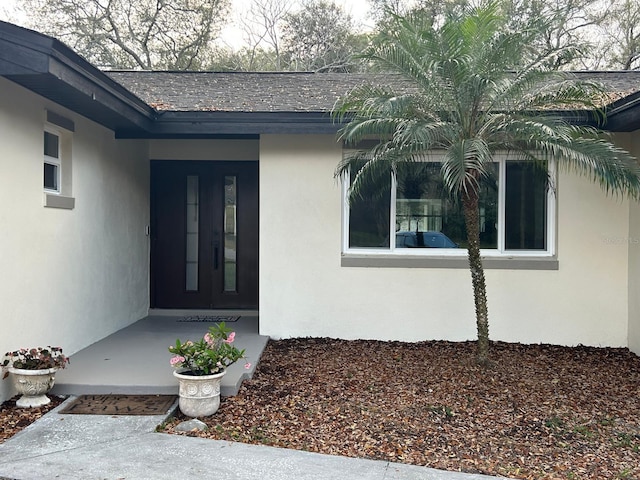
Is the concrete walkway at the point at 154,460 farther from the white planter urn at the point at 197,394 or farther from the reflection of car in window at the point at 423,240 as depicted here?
the reflection of car in window at the point at 423,240

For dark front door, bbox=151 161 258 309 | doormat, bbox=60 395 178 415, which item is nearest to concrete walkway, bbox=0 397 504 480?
doormat, bbox=60 395 178 415

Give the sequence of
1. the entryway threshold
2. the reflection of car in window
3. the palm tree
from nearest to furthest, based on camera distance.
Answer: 1. the palm tree
2. the reflection of car in window
3. the entryway threshold

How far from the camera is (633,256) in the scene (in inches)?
265

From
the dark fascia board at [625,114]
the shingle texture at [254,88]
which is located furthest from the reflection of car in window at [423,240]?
the dark fascia board at [625,114]

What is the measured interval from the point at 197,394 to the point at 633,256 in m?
5.52

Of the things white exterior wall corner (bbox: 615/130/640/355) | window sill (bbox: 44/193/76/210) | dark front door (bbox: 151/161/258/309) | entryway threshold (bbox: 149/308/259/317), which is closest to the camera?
window sill (bbox: 44/193/76/210)

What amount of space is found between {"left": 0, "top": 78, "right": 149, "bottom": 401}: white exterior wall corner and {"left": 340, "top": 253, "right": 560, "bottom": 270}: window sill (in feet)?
10.2

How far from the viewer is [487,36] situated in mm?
5348

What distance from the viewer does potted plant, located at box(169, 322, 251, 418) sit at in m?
4.46

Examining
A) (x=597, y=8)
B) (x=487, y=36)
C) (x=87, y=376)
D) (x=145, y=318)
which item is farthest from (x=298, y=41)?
(x=87, y=376)

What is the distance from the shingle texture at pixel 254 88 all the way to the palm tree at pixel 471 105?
4.29 feet

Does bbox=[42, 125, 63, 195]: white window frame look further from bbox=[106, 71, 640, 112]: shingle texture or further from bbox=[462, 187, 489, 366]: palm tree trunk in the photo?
bbox=[462, 187, 489, 366]: palm tree trunk

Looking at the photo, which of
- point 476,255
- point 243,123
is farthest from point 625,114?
point 243,123

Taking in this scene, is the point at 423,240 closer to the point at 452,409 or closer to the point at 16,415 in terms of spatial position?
the point at 452,409
